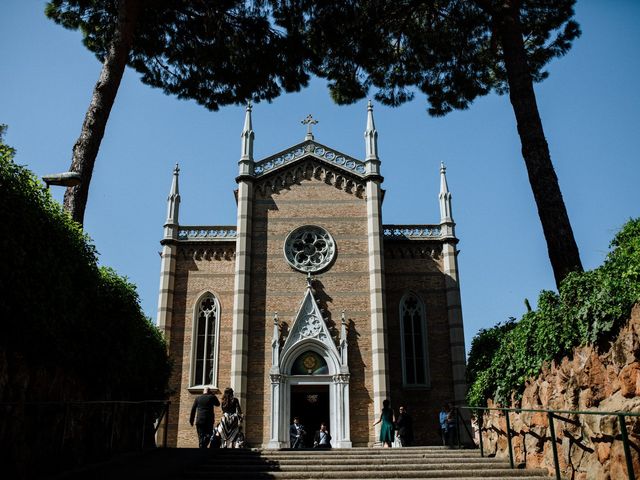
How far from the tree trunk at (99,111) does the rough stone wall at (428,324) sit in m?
13.8

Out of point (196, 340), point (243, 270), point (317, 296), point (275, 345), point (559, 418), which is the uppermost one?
point (243, 270)

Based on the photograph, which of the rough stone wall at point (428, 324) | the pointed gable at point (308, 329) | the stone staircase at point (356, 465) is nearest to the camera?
the stone staircase at point (356, 465)

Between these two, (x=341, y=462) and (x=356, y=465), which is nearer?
(x=356, y=465)

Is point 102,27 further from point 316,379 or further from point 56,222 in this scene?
point 316,379

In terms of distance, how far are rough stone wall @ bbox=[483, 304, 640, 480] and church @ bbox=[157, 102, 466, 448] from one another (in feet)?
36.5

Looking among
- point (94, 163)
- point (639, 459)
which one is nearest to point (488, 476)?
point (639, 459)

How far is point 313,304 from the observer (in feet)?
71.4

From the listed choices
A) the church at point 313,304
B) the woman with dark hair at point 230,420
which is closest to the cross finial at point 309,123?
the church at point 313,304

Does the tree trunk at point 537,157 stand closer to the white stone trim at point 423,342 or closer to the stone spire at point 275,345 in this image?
the white stone trim at point 423,342

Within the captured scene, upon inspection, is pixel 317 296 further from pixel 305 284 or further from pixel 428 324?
pixel 428 324

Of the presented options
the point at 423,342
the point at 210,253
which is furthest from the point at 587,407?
the point at 210,253

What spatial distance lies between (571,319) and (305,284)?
14.2 m

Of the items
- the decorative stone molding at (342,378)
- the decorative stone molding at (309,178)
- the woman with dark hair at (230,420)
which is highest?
the decorative stone molding at (309,178)

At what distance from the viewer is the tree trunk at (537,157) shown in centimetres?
1124
